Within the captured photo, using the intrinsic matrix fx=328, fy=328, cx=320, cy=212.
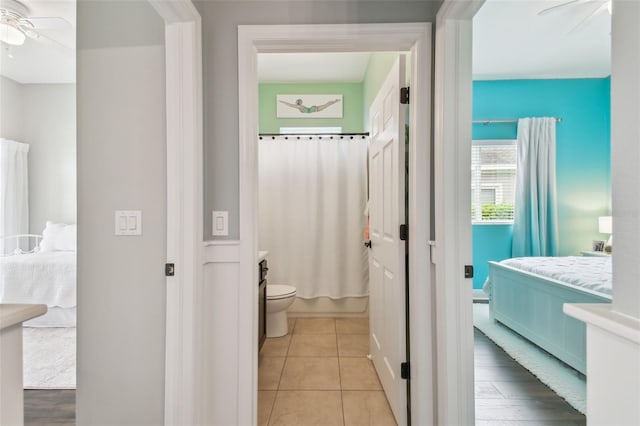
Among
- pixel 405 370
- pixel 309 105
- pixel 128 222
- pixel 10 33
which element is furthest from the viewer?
pixel 309 105

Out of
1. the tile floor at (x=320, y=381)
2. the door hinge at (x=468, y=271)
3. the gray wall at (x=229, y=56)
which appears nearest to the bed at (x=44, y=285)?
the tile floor at (x=320, y=381)

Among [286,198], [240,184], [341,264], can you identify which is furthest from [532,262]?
[240,184]

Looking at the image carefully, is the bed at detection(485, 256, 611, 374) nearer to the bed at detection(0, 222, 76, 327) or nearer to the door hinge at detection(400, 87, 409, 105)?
the door hinge at detection(400, 87, 409, 105)

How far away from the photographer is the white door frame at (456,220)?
1389 millimetres

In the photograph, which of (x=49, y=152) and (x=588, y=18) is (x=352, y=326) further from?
(x=49, y=152)

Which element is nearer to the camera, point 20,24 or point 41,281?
point 20,24

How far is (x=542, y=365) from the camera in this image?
95.8 inches

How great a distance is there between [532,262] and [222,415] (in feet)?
9.62

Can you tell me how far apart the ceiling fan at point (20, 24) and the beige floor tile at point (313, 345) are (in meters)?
3.30

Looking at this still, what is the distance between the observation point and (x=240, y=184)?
5.21 ft

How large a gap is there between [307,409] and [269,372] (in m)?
0.54

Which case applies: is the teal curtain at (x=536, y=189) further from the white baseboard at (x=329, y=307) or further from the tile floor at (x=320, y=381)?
the tile floor at (x=320, y=381)

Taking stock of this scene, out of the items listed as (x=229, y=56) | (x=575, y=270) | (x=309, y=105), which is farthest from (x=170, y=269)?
(x=309, y=105)

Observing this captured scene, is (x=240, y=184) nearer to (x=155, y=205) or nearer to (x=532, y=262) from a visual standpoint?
(x=155, y=205)
